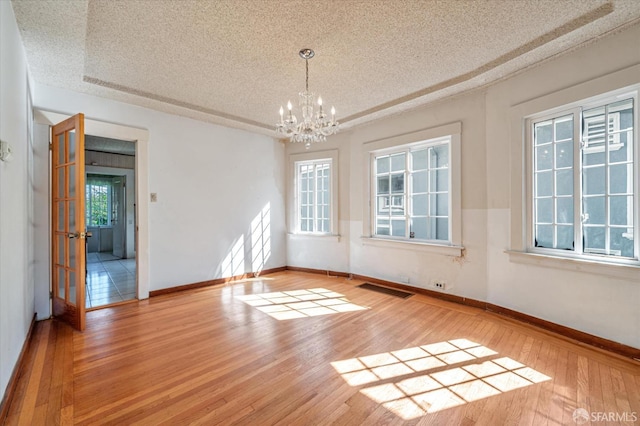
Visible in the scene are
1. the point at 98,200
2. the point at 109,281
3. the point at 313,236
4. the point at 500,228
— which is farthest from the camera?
the point at 98,200

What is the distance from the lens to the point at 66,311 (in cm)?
313

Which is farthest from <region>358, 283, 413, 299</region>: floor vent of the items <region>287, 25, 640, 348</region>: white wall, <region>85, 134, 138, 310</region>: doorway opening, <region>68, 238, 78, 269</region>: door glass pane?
<region>68, 238, 78, 269</region>: door glass pane

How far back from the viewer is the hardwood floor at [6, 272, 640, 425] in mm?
A: 1742

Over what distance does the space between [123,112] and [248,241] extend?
2.78 m

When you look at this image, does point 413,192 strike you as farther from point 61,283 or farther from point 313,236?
point 61,283

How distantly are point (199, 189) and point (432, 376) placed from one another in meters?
4.16

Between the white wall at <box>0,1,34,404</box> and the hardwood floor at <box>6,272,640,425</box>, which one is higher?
the white wall at <box>0,1,34,404</box>

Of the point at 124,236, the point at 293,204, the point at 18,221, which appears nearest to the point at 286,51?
the point at 18,221

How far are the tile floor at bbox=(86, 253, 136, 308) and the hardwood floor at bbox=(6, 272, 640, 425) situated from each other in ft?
2.00

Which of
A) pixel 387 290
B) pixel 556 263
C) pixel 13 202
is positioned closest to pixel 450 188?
pixel 556 263

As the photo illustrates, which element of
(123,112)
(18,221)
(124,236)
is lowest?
(124,236)

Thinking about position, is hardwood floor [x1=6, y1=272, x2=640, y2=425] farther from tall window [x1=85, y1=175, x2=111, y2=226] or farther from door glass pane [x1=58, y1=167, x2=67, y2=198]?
tall window [x1=85, y1=175, x2=111, y2=226]

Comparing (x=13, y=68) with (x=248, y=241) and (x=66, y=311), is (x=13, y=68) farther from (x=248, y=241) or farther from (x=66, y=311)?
(x=248, y=241)

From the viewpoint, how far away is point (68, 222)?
3.12 metres
